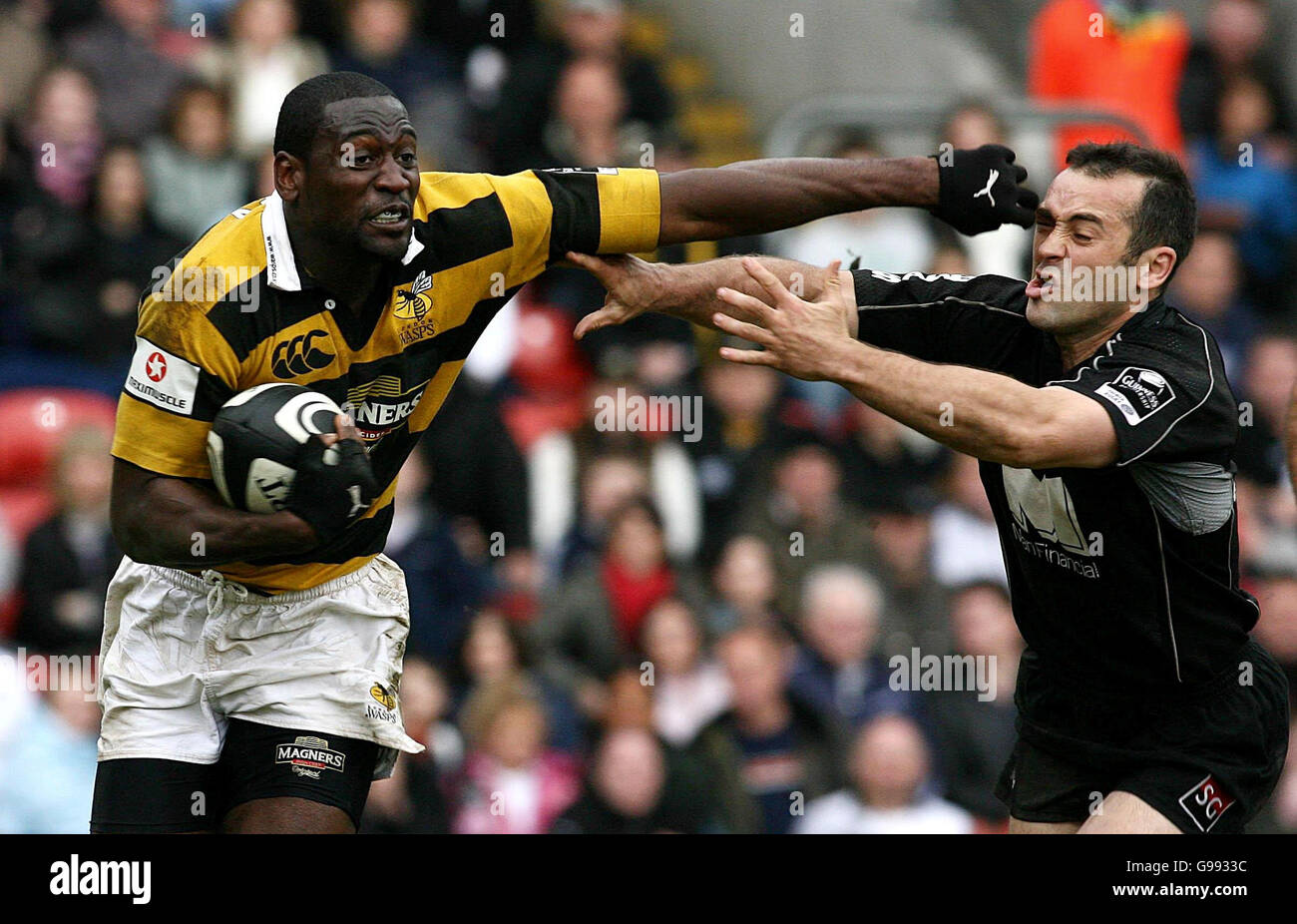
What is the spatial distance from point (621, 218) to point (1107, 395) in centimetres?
136

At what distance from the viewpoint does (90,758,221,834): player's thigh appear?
14.9ft

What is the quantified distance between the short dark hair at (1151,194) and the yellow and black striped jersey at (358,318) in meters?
1.18

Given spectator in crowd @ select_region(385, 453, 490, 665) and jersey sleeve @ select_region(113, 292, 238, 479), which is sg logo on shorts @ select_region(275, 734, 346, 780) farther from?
spectator in crowd @ select_region(385, 453, 490, 665)

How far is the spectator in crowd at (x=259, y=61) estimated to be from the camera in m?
7.98

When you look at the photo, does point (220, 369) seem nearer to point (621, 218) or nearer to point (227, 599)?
point (227, 599)

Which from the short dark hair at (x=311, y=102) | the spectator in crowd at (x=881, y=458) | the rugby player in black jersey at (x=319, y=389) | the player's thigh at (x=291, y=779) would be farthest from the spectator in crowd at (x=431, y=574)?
the short dark hair at (x=311, y=102)

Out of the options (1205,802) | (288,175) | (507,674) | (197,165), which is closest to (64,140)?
(197,165)

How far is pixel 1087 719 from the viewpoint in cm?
480

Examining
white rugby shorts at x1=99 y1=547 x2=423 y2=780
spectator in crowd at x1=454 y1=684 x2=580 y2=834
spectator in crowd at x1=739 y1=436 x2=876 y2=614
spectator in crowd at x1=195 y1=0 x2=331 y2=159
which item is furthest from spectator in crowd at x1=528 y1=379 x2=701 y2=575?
white rugby shorts at x1=99 y1=547 x2=423 y2=780

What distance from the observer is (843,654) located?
287 inches

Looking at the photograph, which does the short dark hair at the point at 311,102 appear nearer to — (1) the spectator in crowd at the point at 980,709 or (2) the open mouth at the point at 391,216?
(2) the open mouth at the point at 391,216

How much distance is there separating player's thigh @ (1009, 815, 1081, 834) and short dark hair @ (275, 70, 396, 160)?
2.57 m

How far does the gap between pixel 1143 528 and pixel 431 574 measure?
3473mm
